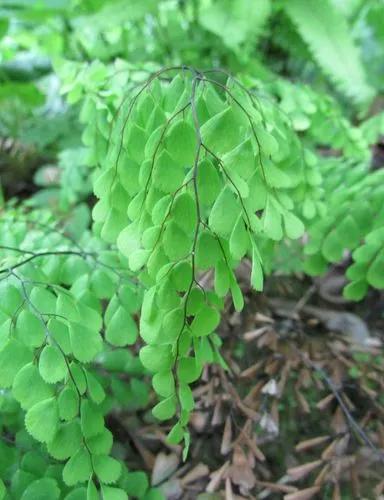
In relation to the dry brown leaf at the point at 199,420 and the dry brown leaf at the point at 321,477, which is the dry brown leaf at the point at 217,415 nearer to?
the dry brown leaf at the point at 199,420

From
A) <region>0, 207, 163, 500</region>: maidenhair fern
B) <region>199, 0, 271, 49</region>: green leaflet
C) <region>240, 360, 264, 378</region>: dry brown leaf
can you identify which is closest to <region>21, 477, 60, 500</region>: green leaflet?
<region>0, 207, 163, 500</region>: maidenhair fern

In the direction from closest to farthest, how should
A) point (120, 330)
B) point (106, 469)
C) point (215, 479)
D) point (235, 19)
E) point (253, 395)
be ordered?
point (106, 469)
point (120, 330)
point (215, 479)
point (253, 395)
point (235, 19)

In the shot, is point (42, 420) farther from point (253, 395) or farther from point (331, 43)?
point (331, 43)

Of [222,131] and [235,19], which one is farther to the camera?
[235,19]

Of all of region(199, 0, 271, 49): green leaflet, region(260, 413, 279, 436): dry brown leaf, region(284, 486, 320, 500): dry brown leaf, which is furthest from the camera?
region(199, 0, 271, 49): green leaflet

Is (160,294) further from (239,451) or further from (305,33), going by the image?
(305,33)

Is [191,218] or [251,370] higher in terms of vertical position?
[191,218]

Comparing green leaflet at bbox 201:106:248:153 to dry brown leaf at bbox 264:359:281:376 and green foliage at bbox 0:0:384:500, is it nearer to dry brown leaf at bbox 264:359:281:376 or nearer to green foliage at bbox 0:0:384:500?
green foliage at bbox 0:0:384:500

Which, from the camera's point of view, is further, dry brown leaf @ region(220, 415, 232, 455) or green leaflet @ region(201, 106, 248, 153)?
dry brown leaf @ region(220, 415, 232, 455)

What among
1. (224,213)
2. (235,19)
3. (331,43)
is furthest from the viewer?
(331,43)

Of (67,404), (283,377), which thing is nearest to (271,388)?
(283,377)

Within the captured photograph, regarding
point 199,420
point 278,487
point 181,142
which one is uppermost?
point 181,142
